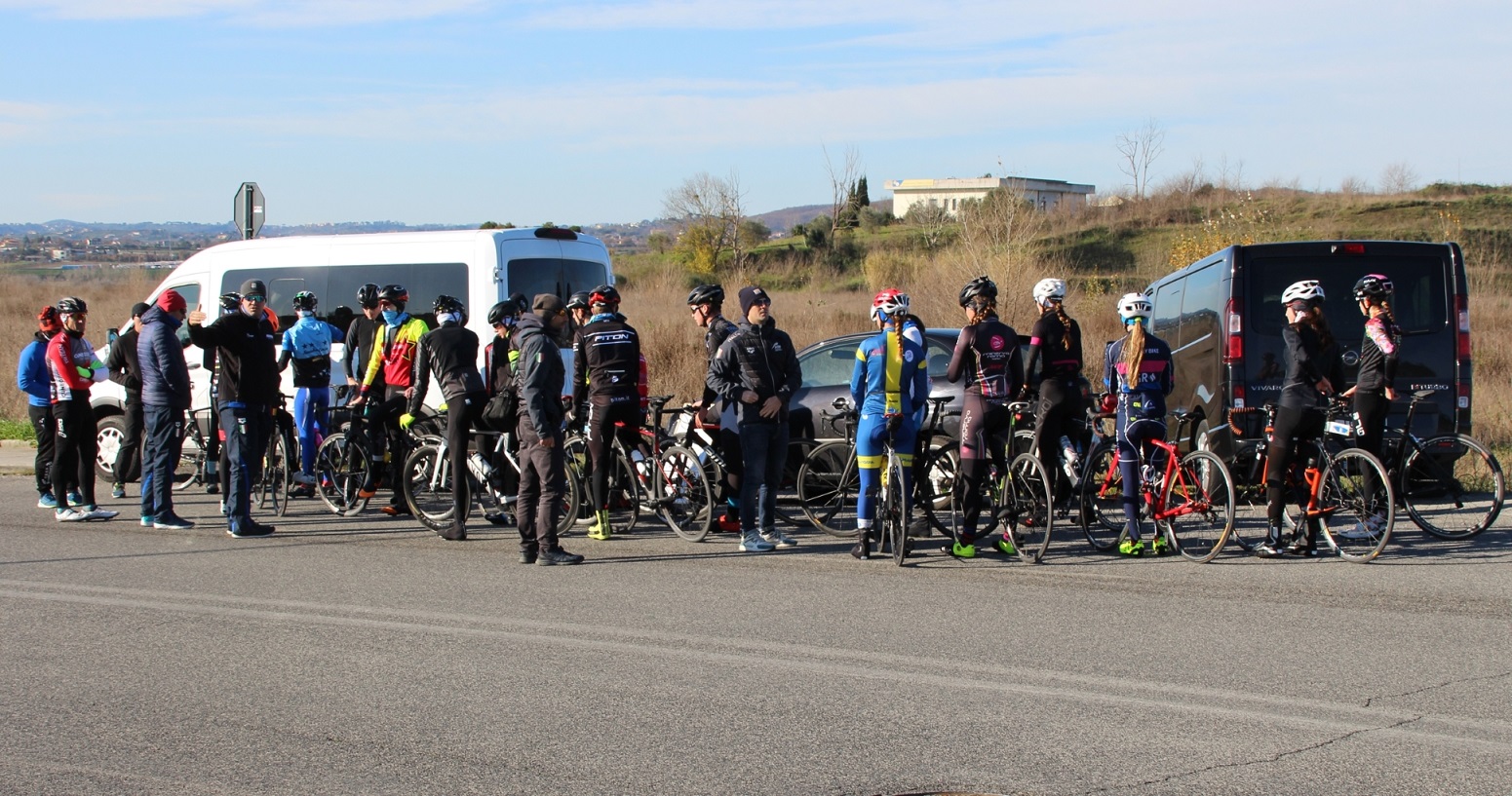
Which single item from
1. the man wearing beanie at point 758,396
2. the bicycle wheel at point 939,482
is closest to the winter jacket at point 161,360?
the man wearing beanie at point 758,396

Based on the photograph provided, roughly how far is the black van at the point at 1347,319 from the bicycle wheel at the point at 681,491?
14.2ft

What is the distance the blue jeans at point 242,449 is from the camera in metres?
10.8

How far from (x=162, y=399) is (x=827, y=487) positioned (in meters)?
5.54

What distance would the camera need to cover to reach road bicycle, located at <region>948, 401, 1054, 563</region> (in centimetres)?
927

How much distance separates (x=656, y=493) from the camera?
10.5 metres

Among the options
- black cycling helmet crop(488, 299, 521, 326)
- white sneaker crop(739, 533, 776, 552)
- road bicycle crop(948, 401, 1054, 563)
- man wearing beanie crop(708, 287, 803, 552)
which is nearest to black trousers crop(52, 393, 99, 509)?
black cycling helmet crop(488, 299, 521, 326)

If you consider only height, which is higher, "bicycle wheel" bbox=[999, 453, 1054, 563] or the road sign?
the road sign

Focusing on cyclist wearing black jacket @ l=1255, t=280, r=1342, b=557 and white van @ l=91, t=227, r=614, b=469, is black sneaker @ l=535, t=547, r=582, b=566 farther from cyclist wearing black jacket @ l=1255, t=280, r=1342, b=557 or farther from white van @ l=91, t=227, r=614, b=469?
cyclist wearing black jacket @ l=1255, t=280, r=1342, b=557

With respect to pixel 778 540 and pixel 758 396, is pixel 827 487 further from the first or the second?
pixel 758 396

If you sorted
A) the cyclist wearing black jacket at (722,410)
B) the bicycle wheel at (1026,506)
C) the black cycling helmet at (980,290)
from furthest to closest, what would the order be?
the cyclist wearing black jacket at (722,410) → the black cycling helmet at (980,290) → the bicycle wheel at (1026,506)

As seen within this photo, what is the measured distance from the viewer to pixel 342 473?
1196cm

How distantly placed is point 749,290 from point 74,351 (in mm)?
6293

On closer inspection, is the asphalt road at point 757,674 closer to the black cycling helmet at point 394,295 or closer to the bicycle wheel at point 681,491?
the bicycle wheel at point 681,491

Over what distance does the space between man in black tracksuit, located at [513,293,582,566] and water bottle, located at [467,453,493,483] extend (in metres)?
1.48
